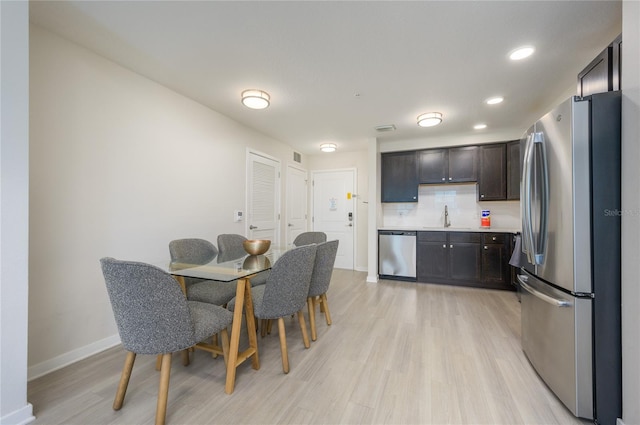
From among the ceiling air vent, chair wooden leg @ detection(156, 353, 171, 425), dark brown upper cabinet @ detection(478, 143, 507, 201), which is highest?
the ceiling air vent

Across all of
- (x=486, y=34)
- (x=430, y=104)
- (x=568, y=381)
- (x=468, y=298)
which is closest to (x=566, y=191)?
(x=568, y=381)

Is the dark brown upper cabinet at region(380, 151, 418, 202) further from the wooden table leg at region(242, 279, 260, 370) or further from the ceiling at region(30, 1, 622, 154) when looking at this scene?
the wooden table leg at region(242, 279, 260, 370)

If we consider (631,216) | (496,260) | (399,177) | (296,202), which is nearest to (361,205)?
(399,177)

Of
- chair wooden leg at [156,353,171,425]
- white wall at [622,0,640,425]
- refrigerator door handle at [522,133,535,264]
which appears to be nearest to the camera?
white wall at [622,0,640,425]

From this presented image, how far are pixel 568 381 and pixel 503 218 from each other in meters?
3.43

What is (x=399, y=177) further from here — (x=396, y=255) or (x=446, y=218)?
(x=396, y=255)

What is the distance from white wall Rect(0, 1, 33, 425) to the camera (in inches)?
53.1

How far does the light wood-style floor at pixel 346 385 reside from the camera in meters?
1.46

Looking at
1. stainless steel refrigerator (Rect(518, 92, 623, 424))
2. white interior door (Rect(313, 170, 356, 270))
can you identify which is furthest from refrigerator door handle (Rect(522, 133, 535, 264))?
white interior door (Rect(313, 170, 356, 270))

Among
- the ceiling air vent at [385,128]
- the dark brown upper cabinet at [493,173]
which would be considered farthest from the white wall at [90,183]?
the dark brown upper cabinet at [493,173]

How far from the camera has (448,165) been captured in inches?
176

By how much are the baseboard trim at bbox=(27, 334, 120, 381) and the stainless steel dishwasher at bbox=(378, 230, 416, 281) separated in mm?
3732

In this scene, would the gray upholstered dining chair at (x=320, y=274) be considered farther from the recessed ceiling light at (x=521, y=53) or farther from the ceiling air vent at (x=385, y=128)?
the ceiling air vent at (x=385, y=128)

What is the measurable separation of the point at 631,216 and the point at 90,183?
11.6ft
